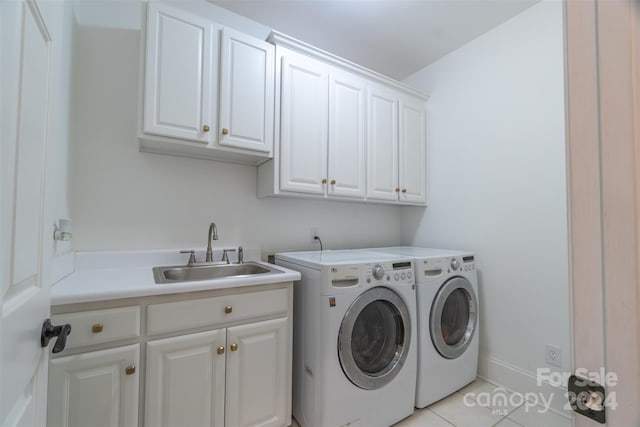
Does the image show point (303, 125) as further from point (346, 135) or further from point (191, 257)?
point (191, 257)

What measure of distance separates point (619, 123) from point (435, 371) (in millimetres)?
1834

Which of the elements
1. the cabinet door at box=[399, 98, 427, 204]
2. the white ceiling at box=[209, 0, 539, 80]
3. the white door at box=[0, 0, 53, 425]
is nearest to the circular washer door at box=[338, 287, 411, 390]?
the cabinet door at box=[399, 98, 427, 204]

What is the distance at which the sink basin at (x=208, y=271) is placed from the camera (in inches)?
65.8

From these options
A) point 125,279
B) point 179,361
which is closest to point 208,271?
point 125,279

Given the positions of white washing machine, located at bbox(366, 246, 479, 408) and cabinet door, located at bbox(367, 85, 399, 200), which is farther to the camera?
cabinet door, located at bbox(367, 85, 399, 200)

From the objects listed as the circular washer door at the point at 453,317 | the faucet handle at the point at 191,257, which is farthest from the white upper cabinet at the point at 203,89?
the circular washer door at the point at 453,317

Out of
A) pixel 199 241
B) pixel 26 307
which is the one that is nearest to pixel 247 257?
pixel 199 241

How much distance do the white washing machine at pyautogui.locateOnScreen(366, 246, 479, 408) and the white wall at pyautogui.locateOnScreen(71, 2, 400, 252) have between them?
133cm

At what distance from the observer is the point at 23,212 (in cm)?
56

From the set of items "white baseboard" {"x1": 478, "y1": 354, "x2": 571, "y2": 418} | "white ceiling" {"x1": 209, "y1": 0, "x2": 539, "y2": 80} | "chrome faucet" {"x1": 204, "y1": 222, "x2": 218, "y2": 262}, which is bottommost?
"white baseboard" {"x1": 478, "y1": 354, "x2": 571, "y2": 418}

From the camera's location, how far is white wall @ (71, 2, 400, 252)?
63.7 inches

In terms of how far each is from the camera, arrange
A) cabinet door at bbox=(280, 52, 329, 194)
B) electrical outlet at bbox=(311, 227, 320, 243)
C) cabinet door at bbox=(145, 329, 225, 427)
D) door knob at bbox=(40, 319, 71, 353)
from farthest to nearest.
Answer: electrical outlet at bbox=(311, 227, 320, 243)
cabinet door at bbox=(280, 52, 329, 194)
cabinet door at bbox=(145, 329, 225, 427)
door knob at bbox=(40, 319, 71, 353)

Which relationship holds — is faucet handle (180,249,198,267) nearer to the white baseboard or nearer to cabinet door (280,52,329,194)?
cabinet door (280,52,329,194)

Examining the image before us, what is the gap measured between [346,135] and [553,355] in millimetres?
2073
